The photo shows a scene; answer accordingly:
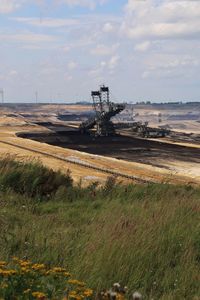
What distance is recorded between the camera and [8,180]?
1235cm

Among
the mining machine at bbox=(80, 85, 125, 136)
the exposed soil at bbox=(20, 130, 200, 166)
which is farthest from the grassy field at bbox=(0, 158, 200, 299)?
the mining machine at bbox=(80, 85, 125, 136)

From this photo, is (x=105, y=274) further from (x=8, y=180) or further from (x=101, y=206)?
(x=8, y=180)

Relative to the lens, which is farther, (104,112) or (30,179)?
(104,112)

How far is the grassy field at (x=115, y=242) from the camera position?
220 inches

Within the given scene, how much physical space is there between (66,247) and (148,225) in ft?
4.66

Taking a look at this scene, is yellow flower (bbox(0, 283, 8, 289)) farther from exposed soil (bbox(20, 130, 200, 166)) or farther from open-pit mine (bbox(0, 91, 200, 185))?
exposed soil (bbox(20, 130, 200, 166))

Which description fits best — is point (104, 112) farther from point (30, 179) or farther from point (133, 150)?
point (30, 179)

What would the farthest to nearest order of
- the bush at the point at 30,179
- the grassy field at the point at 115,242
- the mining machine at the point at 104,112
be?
the mining machine at the point at 104,112, the bush at the point at 30,179, the grassy field at the point at 115,242

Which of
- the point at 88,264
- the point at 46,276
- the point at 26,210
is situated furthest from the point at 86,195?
the point at 46,276

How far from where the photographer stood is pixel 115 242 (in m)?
6.19

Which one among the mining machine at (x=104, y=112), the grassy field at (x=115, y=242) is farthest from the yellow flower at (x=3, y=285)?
the mining machine at (x=104, y=112)

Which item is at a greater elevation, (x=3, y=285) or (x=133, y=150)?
(x=3, y=285)

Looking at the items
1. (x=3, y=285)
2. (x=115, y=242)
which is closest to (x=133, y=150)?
(x=115, y=242)

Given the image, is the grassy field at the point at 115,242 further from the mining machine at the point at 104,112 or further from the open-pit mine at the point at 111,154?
the mining machine at the point at 104,112
